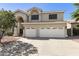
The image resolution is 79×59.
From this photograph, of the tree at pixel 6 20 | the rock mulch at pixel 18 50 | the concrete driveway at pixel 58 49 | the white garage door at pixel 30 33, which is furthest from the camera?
the white garage door at pixel 30 33

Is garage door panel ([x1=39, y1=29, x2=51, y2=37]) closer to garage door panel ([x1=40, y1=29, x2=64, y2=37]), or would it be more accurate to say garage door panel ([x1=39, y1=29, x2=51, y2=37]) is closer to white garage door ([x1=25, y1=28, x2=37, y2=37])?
garage door panel ([x1=40, y1=29, x2=64, y2=37])

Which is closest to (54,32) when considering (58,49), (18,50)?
(58,49)

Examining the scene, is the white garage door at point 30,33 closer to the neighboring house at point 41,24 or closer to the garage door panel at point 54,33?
the neighboring house at point 41,24

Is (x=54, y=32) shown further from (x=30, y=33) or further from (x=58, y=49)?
(x=58, y=49)

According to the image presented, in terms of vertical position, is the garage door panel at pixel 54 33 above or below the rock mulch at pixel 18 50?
above

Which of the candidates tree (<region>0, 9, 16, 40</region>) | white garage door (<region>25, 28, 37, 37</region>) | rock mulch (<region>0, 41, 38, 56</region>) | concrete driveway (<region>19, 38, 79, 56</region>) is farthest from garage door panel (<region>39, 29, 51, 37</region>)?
rock mulch (<region>0, 41, 38, 56</region>)

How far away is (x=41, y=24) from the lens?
24594 millimetres

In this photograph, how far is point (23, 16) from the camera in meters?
26.7

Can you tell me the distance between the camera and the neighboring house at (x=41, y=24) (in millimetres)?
23875

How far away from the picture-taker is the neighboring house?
78.3 feet

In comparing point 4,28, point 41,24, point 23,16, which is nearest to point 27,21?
point 23,16

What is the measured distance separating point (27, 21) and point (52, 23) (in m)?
4.63

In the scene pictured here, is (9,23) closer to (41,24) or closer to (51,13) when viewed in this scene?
(41,24)

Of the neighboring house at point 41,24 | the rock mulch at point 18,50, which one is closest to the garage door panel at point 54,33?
the neighboring house at point 41,24
